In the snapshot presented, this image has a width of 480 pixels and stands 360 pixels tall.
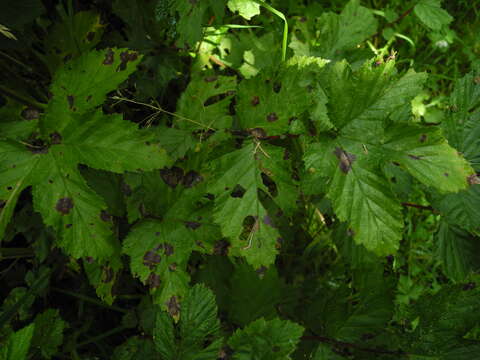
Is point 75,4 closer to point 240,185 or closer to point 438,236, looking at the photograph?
point 240,185

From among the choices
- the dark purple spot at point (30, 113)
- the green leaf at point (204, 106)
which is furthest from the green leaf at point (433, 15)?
the dark purple spot at point (30, 113)

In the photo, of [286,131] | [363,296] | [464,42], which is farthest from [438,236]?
[464,42]

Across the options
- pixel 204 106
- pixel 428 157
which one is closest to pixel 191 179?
pixel 204 106

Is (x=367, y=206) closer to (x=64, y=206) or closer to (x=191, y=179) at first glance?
(x=191, y=179)

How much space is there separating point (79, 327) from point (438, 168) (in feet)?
6.42

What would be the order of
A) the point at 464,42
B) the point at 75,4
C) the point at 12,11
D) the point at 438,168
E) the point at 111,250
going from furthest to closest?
the point at 464,42, the point at 75,4, the point at 12,11, the point at 111,250, the point at 438,168

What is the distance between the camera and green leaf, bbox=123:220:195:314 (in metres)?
1.43

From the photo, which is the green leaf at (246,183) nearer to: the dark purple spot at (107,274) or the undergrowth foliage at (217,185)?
the undergrowth foliage at (217,185)

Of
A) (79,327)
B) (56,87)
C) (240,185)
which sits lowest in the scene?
(79,327)

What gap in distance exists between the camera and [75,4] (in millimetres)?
1938

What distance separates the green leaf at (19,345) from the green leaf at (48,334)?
551mm

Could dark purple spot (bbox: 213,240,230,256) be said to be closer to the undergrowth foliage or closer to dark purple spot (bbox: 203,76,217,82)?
the undergrowth foliage

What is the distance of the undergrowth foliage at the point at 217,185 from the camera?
121 cm

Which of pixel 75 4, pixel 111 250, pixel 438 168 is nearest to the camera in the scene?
pixel 438 168
